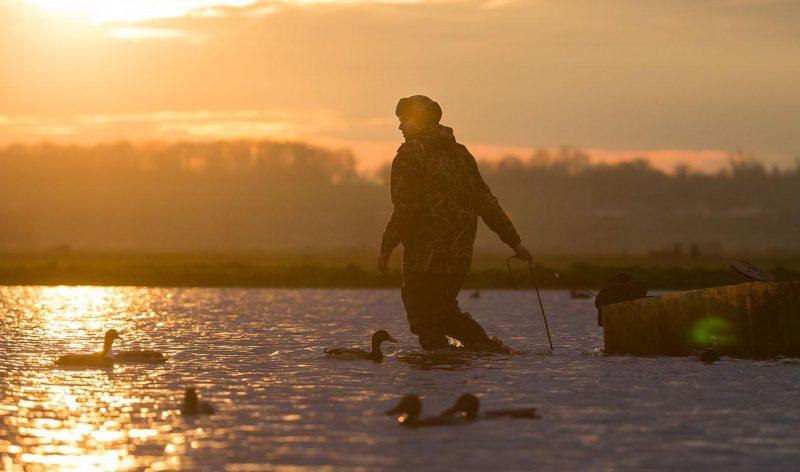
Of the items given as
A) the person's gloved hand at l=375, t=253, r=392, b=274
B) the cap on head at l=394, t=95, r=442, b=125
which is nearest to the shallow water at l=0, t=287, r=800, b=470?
the person's gloved hand at l=375, t=253, r=392, b=274

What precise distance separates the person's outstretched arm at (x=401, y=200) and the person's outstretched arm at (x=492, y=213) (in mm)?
1051

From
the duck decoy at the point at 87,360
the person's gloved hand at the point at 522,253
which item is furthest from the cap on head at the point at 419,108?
the duck decoy at the point at 87,360

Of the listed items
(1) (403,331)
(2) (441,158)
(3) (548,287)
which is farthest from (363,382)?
(3) (548,287)

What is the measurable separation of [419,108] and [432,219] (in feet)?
5.73

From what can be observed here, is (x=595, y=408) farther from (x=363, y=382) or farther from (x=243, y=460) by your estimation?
(x=243, y=460)

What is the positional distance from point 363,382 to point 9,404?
183 inches

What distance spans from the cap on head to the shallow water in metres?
3.78

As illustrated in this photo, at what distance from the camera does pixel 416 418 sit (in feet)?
45.3

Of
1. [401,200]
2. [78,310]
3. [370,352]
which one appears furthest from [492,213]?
[78,310]

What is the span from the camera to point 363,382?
59.1 ft

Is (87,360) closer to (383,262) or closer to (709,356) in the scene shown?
(383,262)

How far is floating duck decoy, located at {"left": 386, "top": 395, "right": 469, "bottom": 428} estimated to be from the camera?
13781 mm

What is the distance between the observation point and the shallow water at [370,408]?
12.3m

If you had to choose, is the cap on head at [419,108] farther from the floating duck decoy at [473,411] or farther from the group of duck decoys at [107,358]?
the floating duck decoy at [473,411]
